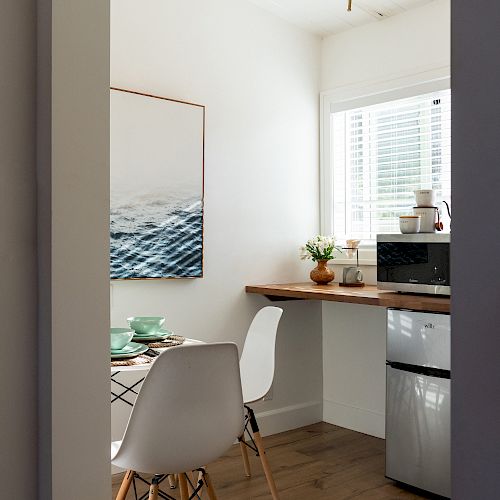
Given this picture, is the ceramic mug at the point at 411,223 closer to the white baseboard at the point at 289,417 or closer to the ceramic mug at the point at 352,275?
the ceramic mug at the point at 352,275

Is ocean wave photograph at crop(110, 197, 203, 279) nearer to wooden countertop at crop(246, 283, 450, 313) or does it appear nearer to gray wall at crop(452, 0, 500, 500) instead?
wooden countertop at crop(246, 283, 450, 313)

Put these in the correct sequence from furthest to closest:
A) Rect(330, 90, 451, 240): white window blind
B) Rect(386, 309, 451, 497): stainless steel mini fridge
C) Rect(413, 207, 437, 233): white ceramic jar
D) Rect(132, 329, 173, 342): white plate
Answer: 1. Rect(330, 90, 451, 240): white window blind
2. Rect(413, 207, 437, 233): white ceramic jar
3. Rect(386, 309, 451, 497): stainless steel mini fridge
4. Rect(132, 329, 173, 342): white plate

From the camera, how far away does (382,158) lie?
3857 mm

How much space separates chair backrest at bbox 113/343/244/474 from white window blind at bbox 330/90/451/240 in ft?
6.88

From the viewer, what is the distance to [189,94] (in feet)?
11.2

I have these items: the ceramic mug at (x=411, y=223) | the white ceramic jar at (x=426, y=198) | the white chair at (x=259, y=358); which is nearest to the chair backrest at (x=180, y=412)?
the white chair at (x=259, y=358)

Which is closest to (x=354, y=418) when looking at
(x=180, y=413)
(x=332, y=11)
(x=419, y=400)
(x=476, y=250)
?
(x=419, y=400)

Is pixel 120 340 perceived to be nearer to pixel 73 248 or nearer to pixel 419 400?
pixel 73 248

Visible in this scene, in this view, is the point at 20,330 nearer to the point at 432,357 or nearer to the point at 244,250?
the point at 432,357

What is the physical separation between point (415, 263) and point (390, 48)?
1.47 m

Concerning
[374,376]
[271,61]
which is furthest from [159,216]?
[374,376]

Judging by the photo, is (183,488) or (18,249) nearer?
(18,249)

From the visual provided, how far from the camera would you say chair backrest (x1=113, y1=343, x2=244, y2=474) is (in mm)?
1888

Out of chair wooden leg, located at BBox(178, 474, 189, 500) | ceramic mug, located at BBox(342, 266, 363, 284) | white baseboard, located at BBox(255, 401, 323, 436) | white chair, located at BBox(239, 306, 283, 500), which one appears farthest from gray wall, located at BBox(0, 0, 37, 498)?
ceramic mug, located at BBox(342, 266, 363, 284)
